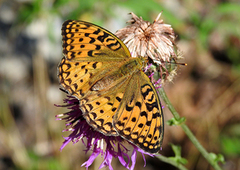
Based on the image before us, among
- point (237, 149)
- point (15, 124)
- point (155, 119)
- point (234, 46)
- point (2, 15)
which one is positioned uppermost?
point (2, 15)

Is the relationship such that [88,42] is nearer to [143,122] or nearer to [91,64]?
[91,64]

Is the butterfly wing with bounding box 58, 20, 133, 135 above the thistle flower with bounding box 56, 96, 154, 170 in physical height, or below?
above

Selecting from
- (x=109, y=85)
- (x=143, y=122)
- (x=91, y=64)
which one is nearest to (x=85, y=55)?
(x=91, y=64)

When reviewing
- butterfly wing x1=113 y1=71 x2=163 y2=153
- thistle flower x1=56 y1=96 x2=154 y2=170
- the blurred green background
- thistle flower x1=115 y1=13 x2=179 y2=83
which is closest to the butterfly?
butterfly wing x1=113 y1=71 x2=163 y2=153

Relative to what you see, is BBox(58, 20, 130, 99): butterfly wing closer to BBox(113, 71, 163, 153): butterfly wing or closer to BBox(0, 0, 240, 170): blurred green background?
BBox(113, 71, 163, 153): butterfly wing

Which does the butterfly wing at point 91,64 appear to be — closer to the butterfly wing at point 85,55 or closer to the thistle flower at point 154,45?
the butterfly wing at point 85,55

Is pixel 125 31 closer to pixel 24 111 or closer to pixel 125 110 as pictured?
pixel 125 110

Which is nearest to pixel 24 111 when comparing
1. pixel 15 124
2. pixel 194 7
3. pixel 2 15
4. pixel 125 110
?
pixel 15 124
